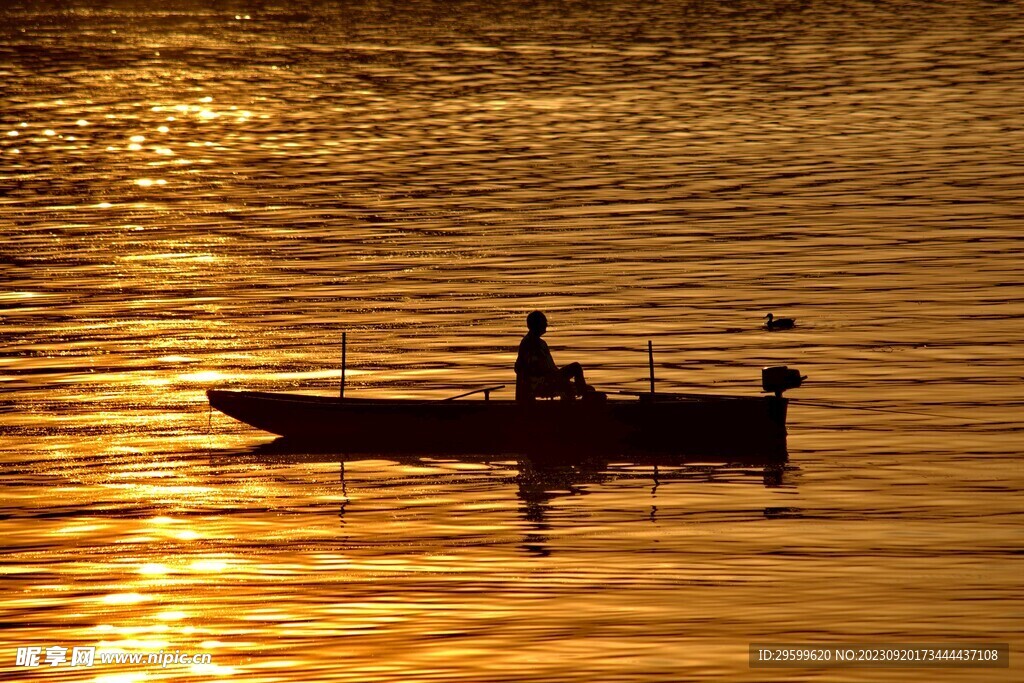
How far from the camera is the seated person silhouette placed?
2173cm

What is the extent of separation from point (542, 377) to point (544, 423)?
54 cm

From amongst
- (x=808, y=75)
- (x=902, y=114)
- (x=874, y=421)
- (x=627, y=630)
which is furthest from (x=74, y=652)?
(x=808, y=75)

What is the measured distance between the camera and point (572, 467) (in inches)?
850

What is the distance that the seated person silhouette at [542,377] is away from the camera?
21.7 m

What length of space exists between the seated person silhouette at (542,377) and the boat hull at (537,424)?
0.23m

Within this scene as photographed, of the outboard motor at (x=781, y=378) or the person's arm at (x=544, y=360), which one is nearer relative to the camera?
the outboard motor at (x=781, y=378)

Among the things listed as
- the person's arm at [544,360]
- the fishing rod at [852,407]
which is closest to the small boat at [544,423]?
the person's arm at [544,360]

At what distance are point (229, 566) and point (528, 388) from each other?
5208mm

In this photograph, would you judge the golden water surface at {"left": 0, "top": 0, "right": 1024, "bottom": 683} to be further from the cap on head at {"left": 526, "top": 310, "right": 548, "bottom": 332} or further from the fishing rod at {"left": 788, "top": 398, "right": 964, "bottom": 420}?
the cap on head at {"left": 526, "top": 310, "right": 548, "bottom": 332}

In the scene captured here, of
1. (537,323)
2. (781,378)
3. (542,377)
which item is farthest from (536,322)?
(781,378)

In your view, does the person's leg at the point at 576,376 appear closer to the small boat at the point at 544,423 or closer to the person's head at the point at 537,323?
the small boat at the point at 544,423

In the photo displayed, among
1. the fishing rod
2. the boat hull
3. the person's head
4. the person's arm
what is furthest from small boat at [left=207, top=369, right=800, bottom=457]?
the fishing rod

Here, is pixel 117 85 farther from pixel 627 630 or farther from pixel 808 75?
pixel 627 630

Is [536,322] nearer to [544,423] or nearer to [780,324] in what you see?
[544,423]
